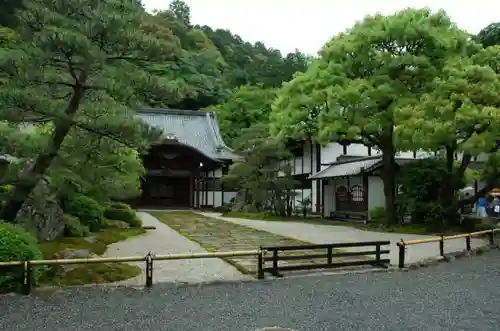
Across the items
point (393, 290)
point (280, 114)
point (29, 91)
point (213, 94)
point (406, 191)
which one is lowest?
point (393, 290)

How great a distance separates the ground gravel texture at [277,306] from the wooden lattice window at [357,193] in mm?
14665

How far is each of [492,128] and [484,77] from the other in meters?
1.62

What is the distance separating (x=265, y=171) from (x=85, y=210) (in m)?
11.8

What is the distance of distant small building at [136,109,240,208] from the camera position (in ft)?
105

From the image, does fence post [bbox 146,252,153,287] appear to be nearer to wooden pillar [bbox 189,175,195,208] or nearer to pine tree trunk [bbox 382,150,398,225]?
pine tree trunk [bbox 382,150,398,225]

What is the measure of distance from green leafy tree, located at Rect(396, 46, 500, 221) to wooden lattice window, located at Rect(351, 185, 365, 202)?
24.1 feet

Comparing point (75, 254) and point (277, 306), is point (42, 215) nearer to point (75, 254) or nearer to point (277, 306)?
point (75, 254)

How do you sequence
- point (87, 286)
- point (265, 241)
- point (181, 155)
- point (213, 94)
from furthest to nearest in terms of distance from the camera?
point (213, 94) < point (181, 155) < point (265, 241) < point (87, 286)

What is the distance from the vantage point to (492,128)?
1441cm

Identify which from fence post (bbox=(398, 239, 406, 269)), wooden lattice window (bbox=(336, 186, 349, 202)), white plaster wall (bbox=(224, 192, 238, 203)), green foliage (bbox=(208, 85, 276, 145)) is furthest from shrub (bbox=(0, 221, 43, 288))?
green foliage (bbox=(208, 85, 276, 145))

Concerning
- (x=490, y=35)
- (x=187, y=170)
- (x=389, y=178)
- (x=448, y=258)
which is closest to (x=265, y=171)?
(x=389, y=178)

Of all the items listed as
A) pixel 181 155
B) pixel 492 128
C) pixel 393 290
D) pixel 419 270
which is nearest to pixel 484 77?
pixel 492 128

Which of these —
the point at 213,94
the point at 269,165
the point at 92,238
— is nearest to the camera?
the point at 92,238

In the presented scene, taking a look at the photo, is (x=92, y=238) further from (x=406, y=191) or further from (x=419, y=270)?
(x=406, y=191)
